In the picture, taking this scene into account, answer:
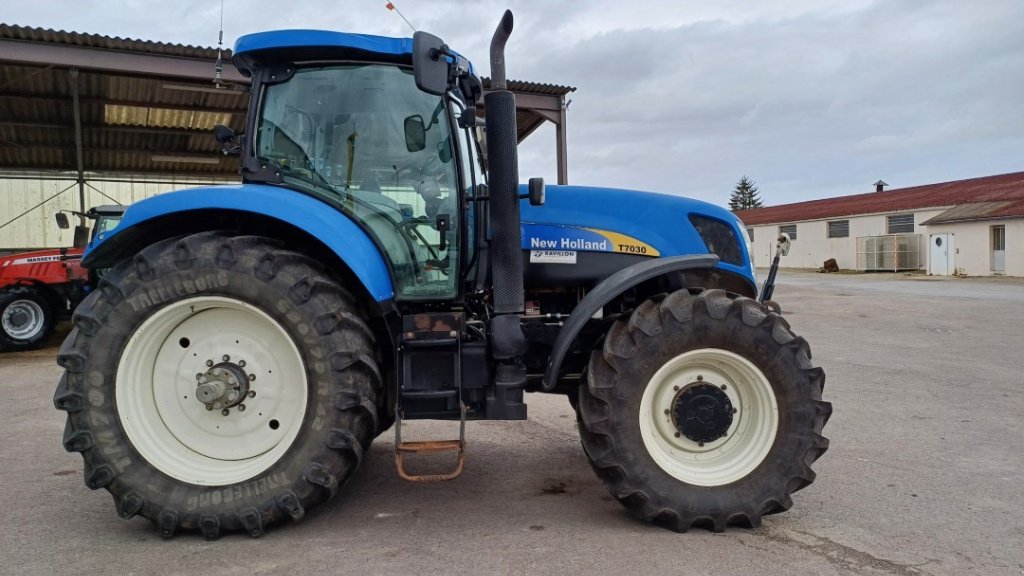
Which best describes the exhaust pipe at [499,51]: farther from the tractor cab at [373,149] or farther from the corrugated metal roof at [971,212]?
the corrugated metal roof at [971,212]

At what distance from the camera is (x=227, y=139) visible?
3.68 m

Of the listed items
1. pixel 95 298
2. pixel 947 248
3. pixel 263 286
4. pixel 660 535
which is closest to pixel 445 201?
pixel 263 286

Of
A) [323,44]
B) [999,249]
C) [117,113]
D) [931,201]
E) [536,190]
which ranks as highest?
[117,113]

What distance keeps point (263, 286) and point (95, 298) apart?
780mm

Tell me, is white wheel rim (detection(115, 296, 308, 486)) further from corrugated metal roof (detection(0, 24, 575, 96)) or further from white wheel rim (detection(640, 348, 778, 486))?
corrugated metal roof (detection(0, 24, 575, 96))

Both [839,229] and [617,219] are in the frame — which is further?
[839,229]

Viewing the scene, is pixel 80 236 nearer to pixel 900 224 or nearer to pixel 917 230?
pixel 917 230

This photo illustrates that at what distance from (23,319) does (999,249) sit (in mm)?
31623

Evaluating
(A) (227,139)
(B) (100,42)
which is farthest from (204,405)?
(B) (100,42)

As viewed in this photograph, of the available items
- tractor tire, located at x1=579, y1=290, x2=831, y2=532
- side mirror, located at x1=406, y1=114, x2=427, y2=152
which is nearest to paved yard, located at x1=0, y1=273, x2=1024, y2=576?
tractor tire, located at x1=579, y1=290, x2=831, y2=532

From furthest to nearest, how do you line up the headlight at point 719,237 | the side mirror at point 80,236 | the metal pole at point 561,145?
the metal pole at point 561,145 → the side mirror at point 80,236 → the headlight at point 719,237

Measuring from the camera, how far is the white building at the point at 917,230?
27000mm

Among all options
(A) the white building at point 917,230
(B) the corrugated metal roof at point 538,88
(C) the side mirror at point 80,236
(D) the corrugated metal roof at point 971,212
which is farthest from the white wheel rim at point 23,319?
(D) the corrugated metal roof at point 971,212

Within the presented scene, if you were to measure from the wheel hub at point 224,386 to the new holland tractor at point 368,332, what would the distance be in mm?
10
